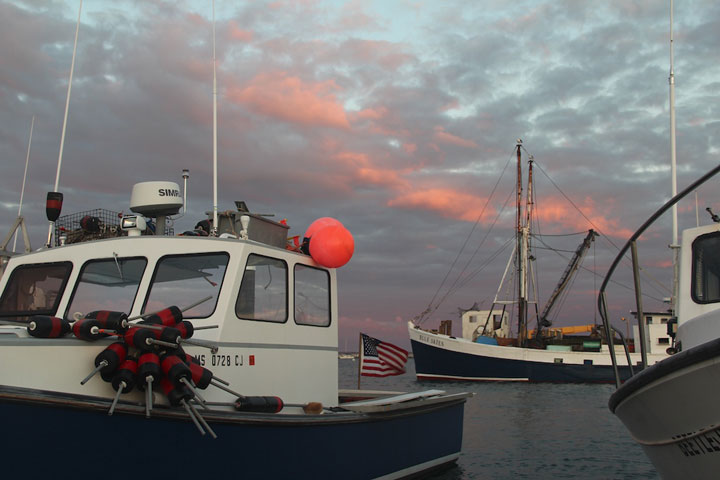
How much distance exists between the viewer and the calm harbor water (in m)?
12.5

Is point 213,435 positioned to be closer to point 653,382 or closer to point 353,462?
point 353,462

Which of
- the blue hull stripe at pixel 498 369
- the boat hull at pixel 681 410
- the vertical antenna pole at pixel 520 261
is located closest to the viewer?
the boat hull at pixel 681 410

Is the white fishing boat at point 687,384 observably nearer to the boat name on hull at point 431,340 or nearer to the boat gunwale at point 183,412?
the boat gunwale at point 183,412

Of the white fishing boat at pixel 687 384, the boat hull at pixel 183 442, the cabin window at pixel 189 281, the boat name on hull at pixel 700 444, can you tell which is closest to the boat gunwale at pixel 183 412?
the boat hull at pixel 183 442

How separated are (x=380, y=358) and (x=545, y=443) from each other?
6797mm

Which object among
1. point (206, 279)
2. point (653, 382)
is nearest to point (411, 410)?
point (206, 279)

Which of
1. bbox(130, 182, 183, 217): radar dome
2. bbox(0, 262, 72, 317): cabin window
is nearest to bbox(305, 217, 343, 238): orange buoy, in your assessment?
bbox(130, 182, 183, 217): radar dome

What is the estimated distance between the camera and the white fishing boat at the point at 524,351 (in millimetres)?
40031

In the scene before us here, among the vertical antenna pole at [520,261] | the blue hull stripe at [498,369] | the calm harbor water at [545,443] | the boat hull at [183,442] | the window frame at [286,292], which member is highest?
the vertical antenna pole at [520,261]

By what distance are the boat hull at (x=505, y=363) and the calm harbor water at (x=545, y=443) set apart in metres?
10.9

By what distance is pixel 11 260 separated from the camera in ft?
23.9

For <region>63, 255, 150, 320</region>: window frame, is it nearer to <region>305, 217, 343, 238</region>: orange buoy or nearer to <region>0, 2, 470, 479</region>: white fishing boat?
<region>0, 2, 470, 479</region>: white fishing boat

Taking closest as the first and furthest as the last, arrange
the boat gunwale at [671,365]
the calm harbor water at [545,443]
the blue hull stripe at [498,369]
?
the boat gunwale at [671,365], the calm harbor water at [545,443], the blue hull stripe at [498,369]

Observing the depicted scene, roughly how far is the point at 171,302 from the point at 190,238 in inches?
27.3
